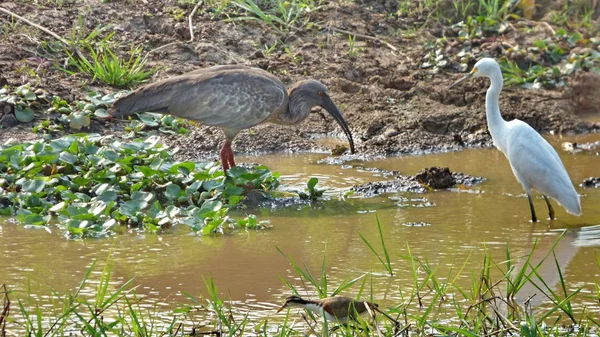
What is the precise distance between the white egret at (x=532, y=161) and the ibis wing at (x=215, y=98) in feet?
5.74

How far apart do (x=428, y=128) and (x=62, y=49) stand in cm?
377

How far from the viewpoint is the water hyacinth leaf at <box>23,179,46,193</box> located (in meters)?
6.82

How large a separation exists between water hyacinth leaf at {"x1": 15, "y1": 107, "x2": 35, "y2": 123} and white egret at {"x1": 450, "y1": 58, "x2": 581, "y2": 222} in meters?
4.05

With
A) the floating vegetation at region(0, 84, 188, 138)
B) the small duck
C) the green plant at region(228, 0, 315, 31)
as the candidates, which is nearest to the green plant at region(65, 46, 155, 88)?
the floating vegetation at region(0, 84, 188, 138)

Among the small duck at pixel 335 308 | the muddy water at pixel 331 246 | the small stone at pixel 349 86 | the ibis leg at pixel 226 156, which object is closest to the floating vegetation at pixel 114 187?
the muddy water at pixel 331 246

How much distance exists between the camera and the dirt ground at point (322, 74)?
9297 millimetres

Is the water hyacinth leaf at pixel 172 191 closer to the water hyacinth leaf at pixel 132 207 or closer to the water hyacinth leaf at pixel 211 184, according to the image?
the water hyacinth leaf at pixel 211 184

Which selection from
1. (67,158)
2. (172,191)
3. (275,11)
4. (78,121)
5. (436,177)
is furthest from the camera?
(275,11)

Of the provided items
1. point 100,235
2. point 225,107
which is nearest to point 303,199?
point 225,107

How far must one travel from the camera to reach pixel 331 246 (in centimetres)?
614

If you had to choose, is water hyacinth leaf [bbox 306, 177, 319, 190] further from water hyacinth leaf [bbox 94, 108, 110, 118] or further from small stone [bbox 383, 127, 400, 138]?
water hyacinth leaf [bbox 94, 108, 110, 118]

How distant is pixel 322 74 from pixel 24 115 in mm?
3197

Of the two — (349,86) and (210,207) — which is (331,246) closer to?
(210,207)

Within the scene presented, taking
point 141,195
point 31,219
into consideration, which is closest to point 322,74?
point 141,195
